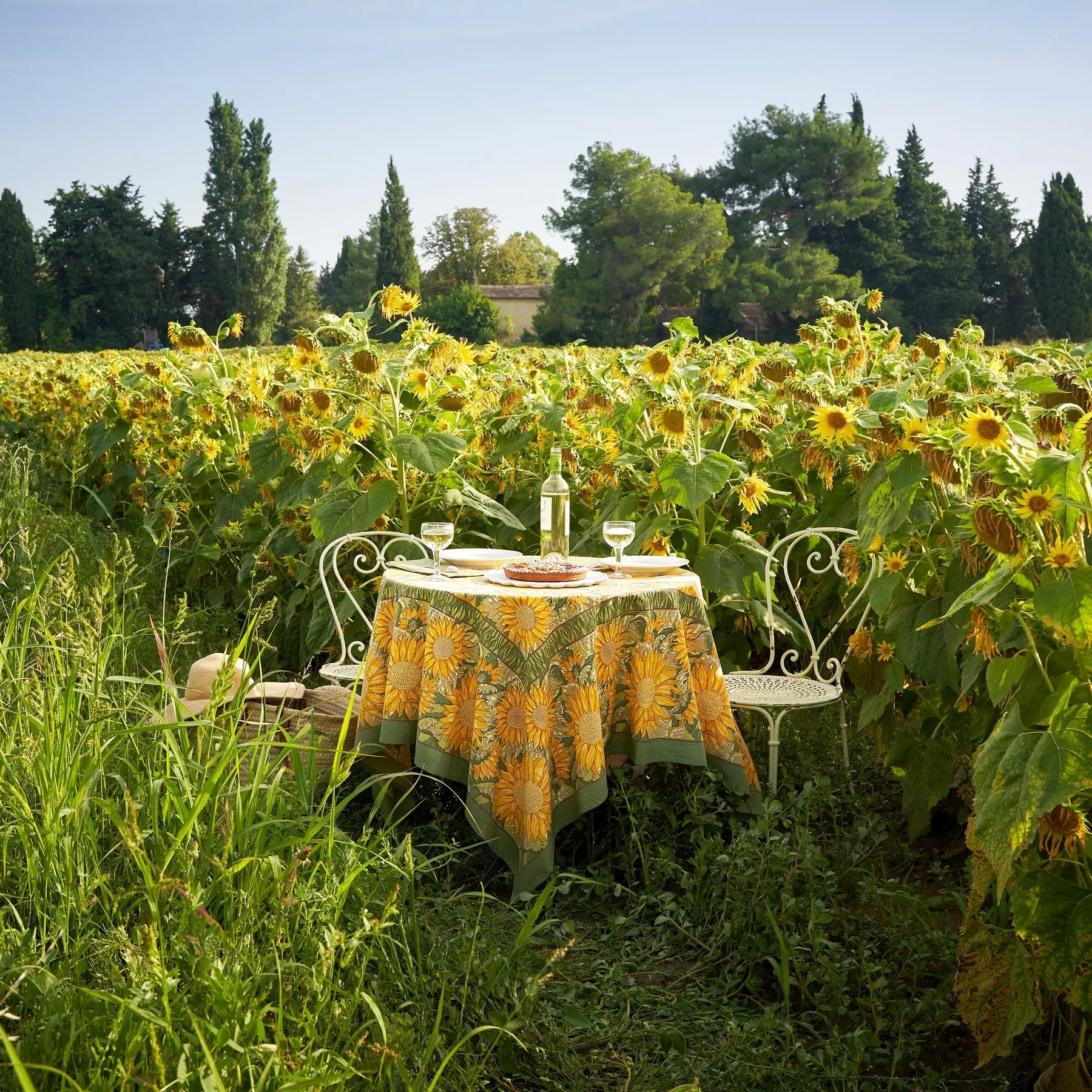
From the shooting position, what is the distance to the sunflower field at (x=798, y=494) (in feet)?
6.01

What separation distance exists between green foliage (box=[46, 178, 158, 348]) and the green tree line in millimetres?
72

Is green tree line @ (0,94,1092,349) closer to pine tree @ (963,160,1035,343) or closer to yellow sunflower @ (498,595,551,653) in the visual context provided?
pine tree @ (963,160,1035,343)

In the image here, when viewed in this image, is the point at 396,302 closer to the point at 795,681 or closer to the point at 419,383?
the point at 419,383

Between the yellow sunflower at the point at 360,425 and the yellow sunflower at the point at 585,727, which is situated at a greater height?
the yellow sunflower at the point at 360,425

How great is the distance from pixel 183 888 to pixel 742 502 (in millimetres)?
2556

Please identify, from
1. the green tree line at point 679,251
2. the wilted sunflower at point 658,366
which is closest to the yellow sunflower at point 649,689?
the wilted sunflower at point 658,366

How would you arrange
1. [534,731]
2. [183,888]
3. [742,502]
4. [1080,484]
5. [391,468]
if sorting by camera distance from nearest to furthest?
1. [183,888]
2. [1080,484]
3. [534,731]
4. [742,502]
5. [391,468]

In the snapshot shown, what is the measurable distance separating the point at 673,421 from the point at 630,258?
42.5 m

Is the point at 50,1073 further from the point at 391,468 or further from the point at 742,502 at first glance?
the point at 391,468

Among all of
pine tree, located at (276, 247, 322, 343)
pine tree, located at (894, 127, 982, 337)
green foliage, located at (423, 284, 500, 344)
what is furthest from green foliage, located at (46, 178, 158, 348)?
pine tree, located at (894, 127, 982, 337)

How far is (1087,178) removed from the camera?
1751 inches

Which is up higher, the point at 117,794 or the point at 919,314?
the point at 919,314

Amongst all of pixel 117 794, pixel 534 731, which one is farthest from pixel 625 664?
pixel 117 794

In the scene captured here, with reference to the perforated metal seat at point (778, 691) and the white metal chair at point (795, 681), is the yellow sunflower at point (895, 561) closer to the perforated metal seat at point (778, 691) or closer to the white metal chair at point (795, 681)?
the white metal chair at point (795, 681)
